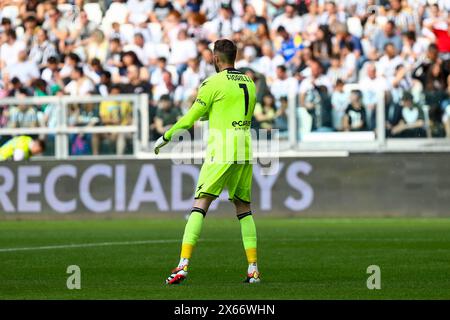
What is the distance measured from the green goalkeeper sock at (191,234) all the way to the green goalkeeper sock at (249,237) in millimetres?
435

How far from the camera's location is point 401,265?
45.2 ft

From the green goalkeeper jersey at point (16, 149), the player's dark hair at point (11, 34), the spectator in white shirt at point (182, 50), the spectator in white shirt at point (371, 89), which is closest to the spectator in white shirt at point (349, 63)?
the spectator in white shirt at point (371, 89)

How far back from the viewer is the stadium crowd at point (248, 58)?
74.3ft

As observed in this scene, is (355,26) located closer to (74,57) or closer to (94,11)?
(74,57)

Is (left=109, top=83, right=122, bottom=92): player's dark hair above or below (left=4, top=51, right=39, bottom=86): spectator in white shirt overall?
below

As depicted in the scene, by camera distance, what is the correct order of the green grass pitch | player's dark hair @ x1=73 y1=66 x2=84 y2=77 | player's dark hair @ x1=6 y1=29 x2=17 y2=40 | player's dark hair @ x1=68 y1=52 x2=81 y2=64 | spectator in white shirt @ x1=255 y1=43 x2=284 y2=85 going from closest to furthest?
the green grass pitch → spectator in white shirt @ x1=255 y1=43 x2=284 y2=85 → player's dark hair @ x1=73 y1=66 x2=84 y2=77 → player's dark hair @ x1=68 y1=52 x2=81 y2=64 → player's dark hair @ x1=6 y1=29 x2=17 y2=40

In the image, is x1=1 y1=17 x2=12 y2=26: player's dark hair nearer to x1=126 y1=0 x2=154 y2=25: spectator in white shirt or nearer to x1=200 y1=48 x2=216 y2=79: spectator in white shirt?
x1=126 y1=0 x2=154 y2=25: spectator in white shirt

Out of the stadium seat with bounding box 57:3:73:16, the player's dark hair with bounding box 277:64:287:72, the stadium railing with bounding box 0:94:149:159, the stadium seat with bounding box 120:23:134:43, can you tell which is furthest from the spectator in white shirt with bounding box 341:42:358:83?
the stadium seat with bounding box 57:3:73:16

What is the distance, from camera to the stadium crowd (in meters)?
22.6

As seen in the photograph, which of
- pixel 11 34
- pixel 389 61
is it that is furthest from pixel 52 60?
pixel 389 61

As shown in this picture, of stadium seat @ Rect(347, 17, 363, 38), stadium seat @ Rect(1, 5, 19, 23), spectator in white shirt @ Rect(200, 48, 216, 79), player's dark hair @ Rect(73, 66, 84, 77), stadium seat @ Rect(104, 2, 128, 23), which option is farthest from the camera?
stadium seat @ Rect(1, 5, 19, 23)
